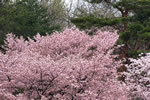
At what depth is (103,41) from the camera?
804 centimetres

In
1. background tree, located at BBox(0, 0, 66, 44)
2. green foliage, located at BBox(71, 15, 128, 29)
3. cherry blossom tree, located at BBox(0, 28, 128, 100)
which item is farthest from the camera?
background tree, located at BBox(0, 0, 66, 44)

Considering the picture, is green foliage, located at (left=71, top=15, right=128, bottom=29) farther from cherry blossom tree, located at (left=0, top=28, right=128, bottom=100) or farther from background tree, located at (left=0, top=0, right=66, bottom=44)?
cherry blossom tree, located at (left=0, top=28, right=128, bottom=100)

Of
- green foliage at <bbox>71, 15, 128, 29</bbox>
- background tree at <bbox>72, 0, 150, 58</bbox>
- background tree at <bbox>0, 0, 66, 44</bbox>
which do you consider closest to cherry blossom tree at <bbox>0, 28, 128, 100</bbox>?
background tree at <bbox>72, 0, 150, 58</bbox>

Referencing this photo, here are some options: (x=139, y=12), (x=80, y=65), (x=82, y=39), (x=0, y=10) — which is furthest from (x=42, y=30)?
(x=80, y=65)

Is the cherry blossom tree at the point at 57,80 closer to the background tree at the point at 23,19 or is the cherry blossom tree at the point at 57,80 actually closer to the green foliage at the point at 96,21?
the green foliage at the point at 96,21

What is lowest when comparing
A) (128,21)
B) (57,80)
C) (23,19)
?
(23,19)

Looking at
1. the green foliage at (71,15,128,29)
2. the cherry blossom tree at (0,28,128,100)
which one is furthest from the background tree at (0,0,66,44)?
the cherry blossom tree at (0,28,128,100)

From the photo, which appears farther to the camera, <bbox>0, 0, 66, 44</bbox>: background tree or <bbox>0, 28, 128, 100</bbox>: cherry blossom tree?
<bbox>0, 0, 66, 44</bbox>: background tree

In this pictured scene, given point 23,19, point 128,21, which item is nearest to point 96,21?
point 128,21

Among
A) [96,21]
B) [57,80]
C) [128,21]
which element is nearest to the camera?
[57,80]

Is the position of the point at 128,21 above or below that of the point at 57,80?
above

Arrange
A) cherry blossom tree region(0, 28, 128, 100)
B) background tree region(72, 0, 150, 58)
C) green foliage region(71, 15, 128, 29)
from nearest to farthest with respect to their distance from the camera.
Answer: cherry blossom tree region(0, 28, 128, 100), background tree region(72, 0, 150, 58), green foliage region(71, 15, 128, 29)

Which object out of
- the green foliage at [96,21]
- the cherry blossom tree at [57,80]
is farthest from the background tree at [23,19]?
the cherry blossom tree at [57,80]

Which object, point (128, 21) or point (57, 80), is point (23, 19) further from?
point (57, 80)
